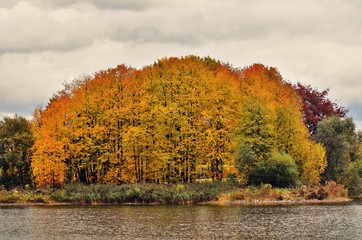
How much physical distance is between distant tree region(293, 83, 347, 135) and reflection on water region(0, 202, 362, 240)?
39919mm

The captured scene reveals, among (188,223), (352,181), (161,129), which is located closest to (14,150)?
(161,129)

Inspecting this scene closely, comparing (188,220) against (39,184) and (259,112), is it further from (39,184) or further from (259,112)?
(39,184)

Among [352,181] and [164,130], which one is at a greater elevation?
[164,130]

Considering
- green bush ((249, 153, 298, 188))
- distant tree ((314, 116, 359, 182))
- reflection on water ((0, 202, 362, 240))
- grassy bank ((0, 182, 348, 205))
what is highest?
distant tree ((314, 116, 359, 182))

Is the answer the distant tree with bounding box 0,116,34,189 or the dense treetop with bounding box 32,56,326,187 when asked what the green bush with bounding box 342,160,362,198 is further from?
the distant tree with bounding box 0,116,34,189

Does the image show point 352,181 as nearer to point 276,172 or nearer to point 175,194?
point 276,172

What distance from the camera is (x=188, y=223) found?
155ft

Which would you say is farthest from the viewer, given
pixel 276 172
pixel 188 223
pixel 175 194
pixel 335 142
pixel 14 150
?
pixel 14 150

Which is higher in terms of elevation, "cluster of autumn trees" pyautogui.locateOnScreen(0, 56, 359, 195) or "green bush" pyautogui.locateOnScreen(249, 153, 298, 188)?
"cluster of autumn trees" pyautogui.locateOnScreen(0, 56, 359, 195)

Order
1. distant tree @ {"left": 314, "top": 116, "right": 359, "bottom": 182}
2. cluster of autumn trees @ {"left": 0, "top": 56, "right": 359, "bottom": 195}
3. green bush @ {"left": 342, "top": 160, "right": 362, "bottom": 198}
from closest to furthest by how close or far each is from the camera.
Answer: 1. green bush @ {"left": 342, "top": 160, "right": 362, "bottom": 198}
2. cluster of autumn trees @ {"left": 0, "top": 56, "right": 359, "bottom": 195}
3. distant tree @ {"left": 314, "top": 116, "right": 359, "bottom": 182}

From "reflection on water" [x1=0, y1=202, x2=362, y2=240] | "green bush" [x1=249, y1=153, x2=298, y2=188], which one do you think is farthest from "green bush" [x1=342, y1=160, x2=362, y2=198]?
"reflection on water" [x1=0, y1=202, x2=362, y2=240]

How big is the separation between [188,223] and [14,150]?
47283 mm

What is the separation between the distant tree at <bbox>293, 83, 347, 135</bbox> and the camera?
333 ft

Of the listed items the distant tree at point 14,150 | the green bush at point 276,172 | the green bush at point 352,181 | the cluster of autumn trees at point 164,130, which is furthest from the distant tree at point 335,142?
the distant tree at point 14,150
